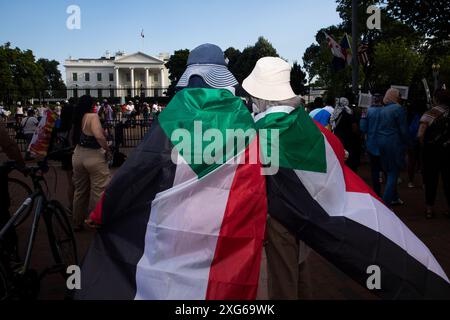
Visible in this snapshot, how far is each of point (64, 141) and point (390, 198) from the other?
Answer: 488 cm

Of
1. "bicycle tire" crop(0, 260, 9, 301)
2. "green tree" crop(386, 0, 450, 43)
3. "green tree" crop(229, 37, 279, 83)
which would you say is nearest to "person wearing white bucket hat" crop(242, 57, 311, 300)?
"bicycle tire" crop(0, 260, 9, 301)

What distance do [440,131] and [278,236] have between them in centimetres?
488

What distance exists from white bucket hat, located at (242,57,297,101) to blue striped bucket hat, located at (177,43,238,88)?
5.9 inches

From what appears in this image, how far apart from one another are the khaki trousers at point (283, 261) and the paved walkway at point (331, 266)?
50 cm

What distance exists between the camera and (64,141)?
6988 mm

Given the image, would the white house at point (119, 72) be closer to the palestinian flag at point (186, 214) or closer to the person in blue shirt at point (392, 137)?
the person in blue shirt at point (392, 137)

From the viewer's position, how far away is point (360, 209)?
9.27 ft

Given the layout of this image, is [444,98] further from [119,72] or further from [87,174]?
[119,72]

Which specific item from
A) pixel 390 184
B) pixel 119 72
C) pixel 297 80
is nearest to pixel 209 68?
pixel 390 184

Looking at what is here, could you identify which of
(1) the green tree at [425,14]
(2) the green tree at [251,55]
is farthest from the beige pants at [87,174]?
(2) the green tree at [251,55]

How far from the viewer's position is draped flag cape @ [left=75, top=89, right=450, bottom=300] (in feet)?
8.28

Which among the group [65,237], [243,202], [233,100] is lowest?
[65,237]
